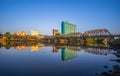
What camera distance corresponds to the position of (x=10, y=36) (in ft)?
648

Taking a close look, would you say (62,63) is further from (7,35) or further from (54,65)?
(7,35)

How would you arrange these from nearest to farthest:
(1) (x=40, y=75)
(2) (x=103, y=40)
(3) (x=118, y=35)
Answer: (1) (x=40, y=75) → (3) (x=118, y=35) → (2) (x=103, y=40)

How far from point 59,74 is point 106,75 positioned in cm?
719

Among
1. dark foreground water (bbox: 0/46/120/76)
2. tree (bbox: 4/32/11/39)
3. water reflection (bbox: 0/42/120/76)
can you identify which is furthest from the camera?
tree (bbox: 4/32/11/39)

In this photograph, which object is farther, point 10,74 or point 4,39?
point 4,39

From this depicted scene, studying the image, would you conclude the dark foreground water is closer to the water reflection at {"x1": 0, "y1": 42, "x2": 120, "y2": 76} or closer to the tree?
the water reflection at {"x1": 0, "y1": 42, "x2": 120, "y2": 76}

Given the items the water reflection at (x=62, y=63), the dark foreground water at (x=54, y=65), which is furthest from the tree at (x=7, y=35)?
the dark foreground water at (x=54, y=65)

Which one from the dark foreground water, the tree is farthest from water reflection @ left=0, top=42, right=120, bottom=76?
the tree

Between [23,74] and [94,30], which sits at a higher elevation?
[94,30]

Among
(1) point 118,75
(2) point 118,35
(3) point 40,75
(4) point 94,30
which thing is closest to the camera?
(1) point 118,75

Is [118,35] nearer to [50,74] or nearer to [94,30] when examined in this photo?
[94,30]

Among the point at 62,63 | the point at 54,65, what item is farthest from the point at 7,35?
the point at 54,65

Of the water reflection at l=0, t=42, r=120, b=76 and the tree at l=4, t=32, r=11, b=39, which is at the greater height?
the tree at l=4, t=32, r=11, b=39

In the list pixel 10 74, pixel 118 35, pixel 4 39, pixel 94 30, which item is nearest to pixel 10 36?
pixel 4 39
